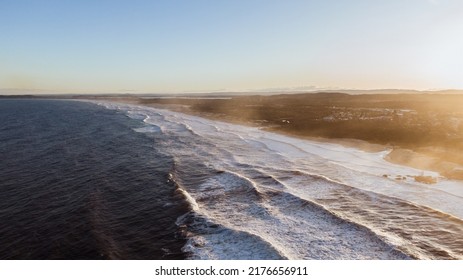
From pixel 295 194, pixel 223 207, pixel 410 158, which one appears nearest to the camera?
pixel 223 207

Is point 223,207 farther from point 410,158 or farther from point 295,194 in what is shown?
point 410,158

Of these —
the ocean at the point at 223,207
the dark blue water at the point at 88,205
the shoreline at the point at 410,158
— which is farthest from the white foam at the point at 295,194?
the dark blue water at the point at 88,205

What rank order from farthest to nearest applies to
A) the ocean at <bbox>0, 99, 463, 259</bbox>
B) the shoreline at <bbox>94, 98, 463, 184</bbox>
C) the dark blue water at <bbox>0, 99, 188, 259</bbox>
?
the shoreline at <bbox>94, 98, 463, 184</bbox>, the dark blue water at <bbox>0, 99, 188, 259</bbox>, the ocean at <bbox>0, 99, 463, 259</bbox>

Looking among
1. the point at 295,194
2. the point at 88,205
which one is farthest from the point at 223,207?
the point at 88,205

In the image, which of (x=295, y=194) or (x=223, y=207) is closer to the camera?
(x=223, y=207)

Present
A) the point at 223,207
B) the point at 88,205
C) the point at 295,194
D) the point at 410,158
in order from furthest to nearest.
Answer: the point at 410,158, the point at 295,194, the point at 88,205, the point at 223,207

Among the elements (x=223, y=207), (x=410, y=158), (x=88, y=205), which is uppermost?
(x=410, y=158)

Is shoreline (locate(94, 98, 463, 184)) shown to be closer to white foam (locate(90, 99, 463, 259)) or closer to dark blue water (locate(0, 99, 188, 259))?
white foam (locate(90, 99, 463, 259))

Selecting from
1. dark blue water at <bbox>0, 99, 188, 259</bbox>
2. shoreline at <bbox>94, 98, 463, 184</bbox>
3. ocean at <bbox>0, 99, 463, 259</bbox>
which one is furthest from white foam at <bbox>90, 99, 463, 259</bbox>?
dark blue water at <bbox>0, 99, 188, 259</bbox>
